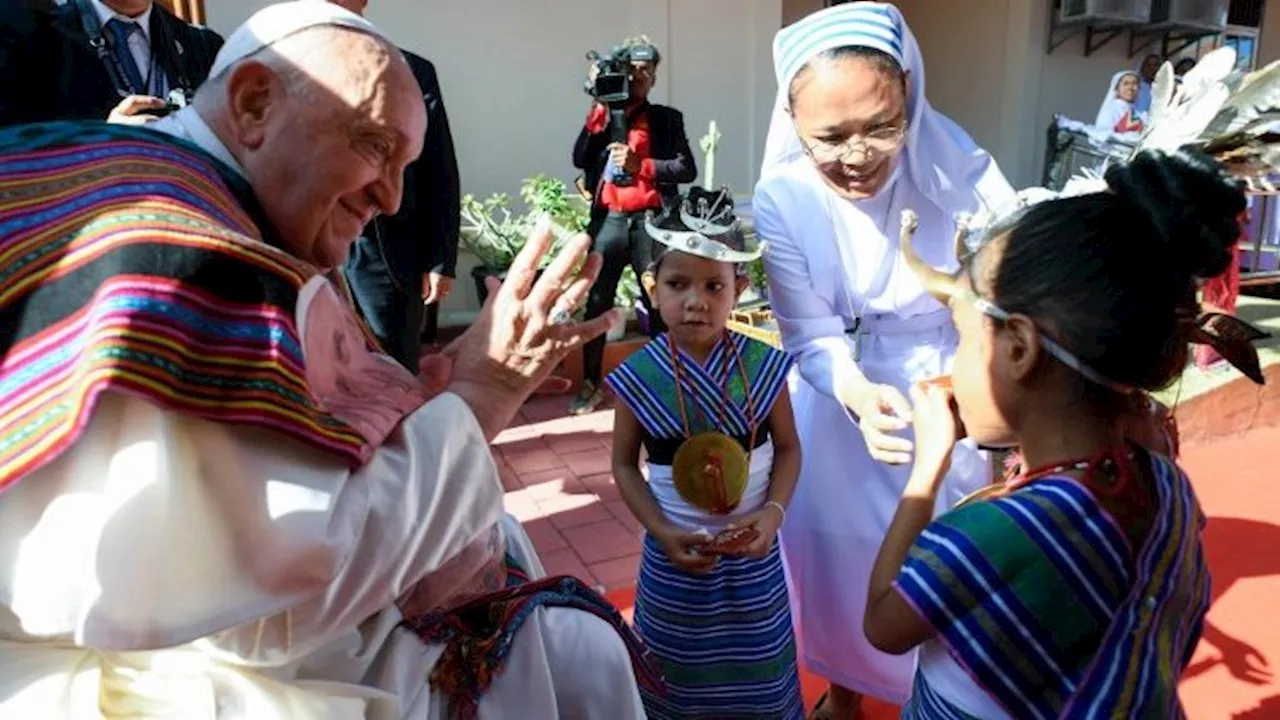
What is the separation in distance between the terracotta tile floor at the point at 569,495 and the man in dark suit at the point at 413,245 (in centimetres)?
92

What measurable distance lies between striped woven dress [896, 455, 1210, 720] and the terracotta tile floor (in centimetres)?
223

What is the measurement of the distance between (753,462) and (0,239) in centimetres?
176

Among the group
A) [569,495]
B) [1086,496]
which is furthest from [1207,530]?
[1086,496]

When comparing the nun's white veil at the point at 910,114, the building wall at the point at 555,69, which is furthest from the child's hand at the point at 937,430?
the building wall at the point at 555,69

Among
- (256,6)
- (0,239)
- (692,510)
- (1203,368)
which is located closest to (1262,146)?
(692,510)

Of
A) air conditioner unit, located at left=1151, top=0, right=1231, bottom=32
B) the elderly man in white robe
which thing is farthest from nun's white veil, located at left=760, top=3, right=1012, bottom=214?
air conditioner unit, located at left=1151, top=0, right=1231, bottom=32

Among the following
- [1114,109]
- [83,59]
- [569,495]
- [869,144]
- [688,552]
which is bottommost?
[569,495]

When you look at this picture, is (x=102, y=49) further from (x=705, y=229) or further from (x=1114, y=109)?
(x=1114, y=109)

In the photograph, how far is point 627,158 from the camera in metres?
5.04

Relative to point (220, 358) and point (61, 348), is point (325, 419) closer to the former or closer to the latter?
point (220, 358)

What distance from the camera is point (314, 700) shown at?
120cm

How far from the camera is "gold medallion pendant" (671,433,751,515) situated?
2.28 metres

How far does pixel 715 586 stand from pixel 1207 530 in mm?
2894

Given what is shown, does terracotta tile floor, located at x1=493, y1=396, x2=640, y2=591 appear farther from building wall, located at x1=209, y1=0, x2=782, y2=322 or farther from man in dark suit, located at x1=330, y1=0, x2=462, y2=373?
building wall, located at x1=209, y1=0, x2=782, y2=322
